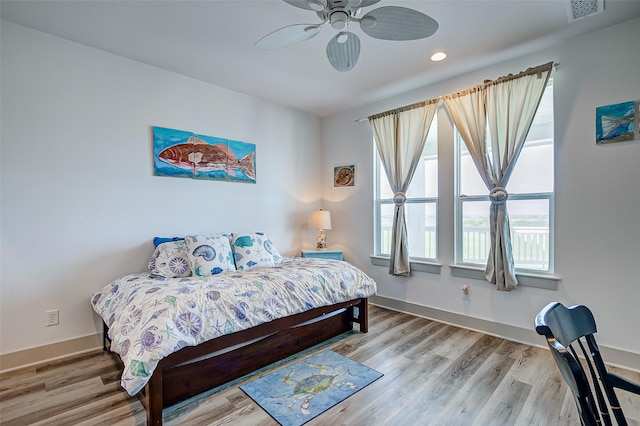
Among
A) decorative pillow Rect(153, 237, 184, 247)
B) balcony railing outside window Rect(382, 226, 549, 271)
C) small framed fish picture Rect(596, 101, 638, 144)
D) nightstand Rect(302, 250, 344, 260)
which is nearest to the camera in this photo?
small framed fish picture Rect(596, 101, 638, 144)

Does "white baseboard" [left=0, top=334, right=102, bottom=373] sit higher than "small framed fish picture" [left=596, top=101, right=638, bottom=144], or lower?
lower

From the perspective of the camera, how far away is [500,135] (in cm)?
297

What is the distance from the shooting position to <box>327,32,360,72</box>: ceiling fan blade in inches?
79.7

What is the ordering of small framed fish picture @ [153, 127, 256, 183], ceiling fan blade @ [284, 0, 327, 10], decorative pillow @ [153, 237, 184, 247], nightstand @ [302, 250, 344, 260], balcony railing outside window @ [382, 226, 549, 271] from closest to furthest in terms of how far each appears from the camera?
1. ceiling fan blade @ [284, 0, 327, 10]
2. balcony railing outside window @ [382, 226, 549, 271]
3. decorative pillow @ [153, 237, 184, 247]
4. small framed fish picture @ [153, 127, 256, 183]
5. nightstand @ [302, 250, 344, 260]

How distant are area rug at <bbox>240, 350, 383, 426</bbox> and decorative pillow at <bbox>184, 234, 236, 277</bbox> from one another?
1038 mm

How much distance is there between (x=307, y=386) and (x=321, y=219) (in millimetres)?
2400

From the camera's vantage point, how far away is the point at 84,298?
2.73 m

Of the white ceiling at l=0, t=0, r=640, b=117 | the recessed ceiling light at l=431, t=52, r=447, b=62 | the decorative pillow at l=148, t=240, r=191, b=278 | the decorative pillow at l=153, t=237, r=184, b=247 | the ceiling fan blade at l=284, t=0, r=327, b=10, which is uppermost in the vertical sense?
the white ceiling at l=0, t=0, r=640, b=117

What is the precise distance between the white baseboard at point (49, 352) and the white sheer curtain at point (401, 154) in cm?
308

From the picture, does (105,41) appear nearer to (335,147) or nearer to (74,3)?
(74,3)

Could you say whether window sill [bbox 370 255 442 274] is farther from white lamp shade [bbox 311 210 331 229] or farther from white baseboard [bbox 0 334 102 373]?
white baseboard [bbox 0 334 102 373]

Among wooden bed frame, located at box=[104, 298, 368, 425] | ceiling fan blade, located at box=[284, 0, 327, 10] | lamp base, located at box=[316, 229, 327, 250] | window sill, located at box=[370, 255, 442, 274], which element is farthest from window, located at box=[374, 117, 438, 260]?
ceiling fan blade, located at box=[284, 0, 327, 10]

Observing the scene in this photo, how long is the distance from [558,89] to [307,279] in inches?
108

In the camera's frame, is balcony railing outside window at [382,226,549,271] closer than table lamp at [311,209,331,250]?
Yes
